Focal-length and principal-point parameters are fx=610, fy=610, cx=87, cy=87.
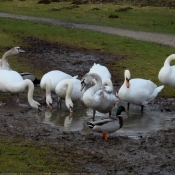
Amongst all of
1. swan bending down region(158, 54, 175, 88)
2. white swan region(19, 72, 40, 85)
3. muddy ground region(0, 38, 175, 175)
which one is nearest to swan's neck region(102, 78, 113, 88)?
muddy ground region(0, 38, 175, 175)

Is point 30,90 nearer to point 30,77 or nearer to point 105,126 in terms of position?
point 30,77

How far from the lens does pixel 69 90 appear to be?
1208 centimetres

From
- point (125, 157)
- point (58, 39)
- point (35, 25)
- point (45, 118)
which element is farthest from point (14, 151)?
point (35, 25)

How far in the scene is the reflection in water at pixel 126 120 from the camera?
10539 millimetres

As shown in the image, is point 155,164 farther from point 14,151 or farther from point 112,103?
point 112,103

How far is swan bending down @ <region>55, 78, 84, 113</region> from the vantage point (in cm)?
1212

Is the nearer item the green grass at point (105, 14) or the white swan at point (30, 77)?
the white swan at point (30, 77)

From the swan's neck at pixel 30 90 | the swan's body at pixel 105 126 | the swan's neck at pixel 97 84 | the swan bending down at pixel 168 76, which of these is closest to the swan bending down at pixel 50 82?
the swan's neck at pixel 30 90

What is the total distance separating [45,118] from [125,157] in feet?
10.6

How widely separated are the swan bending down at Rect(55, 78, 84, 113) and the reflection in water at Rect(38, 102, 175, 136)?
256 millimetres

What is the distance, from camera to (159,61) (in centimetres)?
1850

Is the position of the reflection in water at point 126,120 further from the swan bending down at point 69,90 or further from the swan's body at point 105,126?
the swan's body at point 105,126

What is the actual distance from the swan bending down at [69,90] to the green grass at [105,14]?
13160 millimetres

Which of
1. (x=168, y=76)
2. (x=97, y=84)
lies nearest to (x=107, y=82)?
(x=97, y=84)
